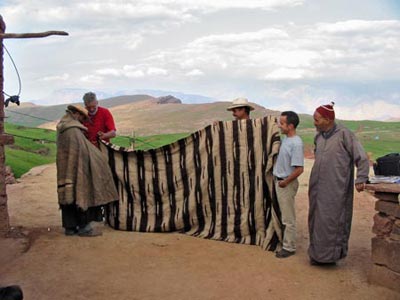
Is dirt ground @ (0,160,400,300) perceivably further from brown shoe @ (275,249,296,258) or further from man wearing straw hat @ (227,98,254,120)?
man wearing straw hat @ (227,98,254,120)

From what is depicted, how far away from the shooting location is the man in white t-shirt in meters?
5.31

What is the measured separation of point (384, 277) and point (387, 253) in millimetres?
244

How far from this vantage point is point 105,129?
22.3 ft

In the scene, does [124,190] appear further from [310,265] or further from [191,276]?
[310,265]

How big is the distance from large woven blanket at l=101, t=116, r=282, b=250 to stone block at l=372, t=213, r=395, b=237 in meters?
1.28

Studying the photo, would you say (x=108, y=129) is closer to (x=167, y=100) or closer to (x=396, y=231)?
(x=396, y=231)

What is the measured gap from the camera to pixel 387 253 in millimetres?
4656

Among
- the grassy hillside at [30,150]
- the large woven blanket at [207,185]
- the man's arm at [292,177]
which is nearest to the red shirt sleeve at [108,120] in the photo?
the large woven blanket at [207,185]

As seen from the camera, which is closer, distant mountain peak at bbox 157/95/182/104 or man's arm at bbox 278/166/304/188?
man's arm at bbox 278/166/304/188


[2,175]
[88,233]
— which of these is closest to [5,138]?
[2,175]

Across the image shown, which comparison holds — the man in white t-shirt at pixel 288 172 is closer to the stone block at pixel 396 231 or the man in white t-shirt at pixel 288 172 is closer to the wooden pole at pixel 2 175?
the stone block at pixel 396 231

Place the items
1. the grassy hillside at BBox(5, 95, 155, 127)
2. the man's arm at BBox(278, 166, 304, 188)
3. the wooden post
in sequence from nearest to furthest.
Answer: the man's arm at BBox(278, 166, 304, 188) → the wooden post → the grassy hillside at BBox(5, 95, 155, 127)

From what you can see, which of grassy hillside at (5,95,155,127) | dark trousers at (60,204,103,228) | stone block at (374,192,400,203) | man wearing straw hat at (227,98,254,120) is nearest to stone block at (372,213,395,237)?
stone block at (374,192,400,203)

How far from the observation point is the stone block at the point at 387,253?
4590mm
